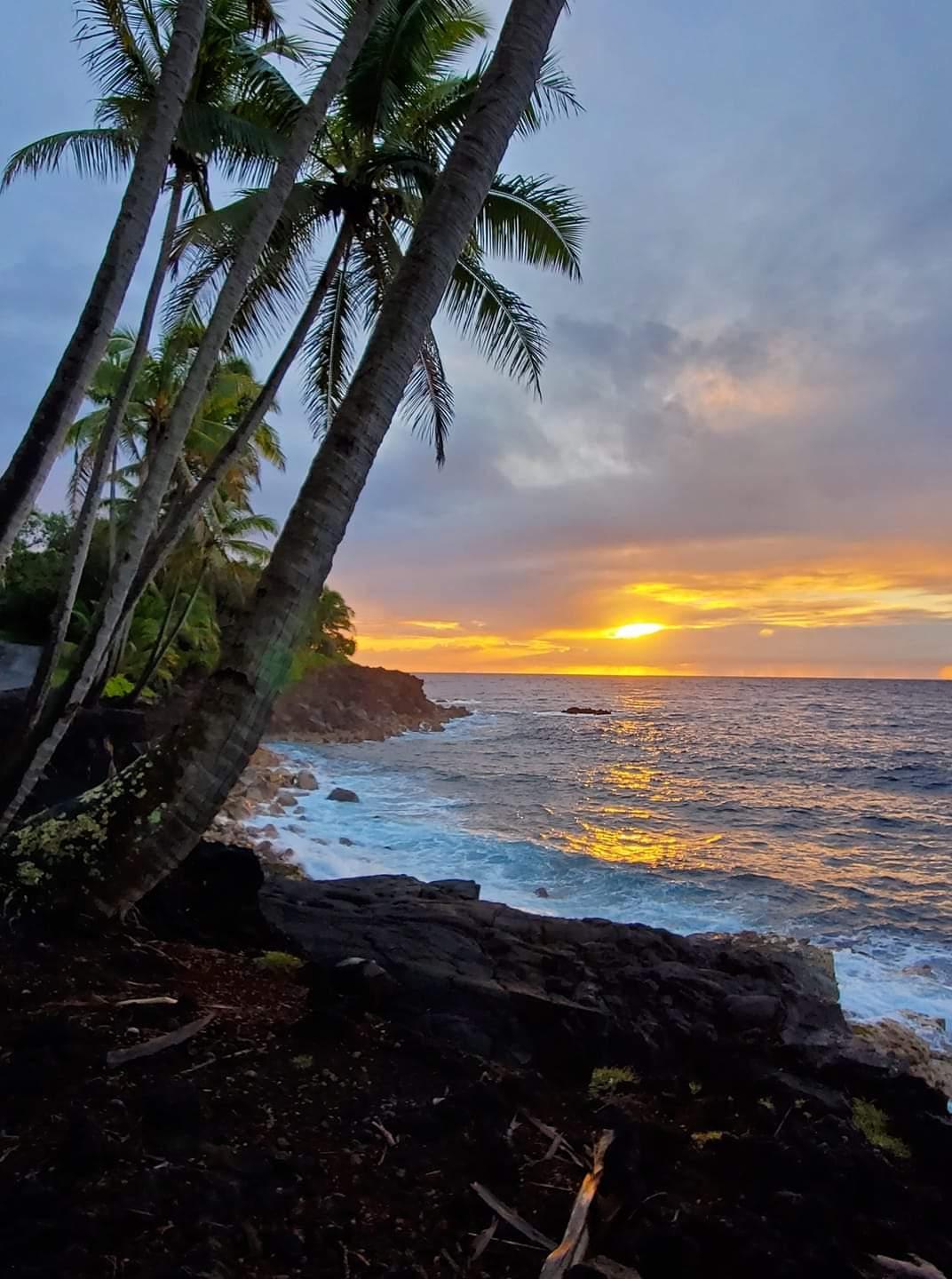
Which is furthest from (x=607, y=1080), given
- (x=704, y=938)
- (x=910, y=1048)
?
(x=704, y=938)

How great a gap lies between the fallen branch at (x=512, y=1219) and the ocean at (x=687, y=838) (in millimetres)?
9054

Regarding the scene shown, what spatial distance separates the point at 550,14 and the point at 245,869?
6620mm

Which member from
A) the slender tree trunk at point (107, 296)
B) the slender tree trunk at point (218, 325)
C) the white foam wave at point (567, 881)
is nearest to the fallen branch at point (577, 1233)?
the slender tree trunk at point (107, 296)

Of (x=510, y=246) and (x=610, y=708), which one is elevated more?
(x=510, y=246)

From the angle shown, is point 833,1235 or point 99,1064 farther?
point 99,1064

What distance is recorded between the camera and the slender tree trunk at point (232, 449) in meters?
8.18

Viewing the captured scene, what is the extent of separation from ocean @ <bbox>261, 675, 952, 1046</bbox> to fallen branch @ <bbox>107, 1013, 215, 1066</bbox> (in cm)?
953

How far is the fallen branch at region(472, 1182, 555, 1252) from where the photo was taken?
266 cm

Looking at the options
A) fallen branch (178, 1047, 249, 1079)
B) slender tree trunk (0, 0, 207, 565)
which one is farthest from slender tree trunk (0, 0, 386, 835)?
fallen branch (178, 1047, 249, 1079)

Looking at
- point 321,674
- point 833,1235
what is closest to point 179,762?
point 833,1235

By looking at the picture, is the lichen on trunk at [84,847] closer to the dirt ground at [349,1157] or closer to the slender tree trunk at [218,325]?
the dirt ground at [349,1157]

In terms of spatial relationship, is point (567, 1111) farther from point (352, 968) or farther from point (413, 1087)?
point (352, 968)

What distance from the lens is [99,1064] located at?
3199mm

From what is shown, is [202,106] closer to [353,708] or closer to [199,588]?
[199,588]
